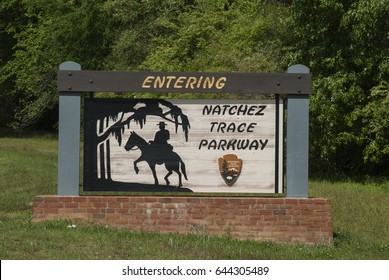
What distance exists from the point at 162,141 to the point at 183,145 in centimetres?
35

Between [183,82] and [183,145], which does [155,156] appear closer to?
[183,145]

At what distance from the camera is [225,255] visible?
10.3 m

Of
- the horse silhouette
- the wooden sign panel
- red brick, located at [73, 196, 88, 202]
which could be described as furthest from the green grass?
the horse silhouette

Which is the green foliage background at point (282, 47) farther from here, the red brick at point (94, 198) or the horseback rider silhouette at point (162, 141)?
the red brick at point (94, 198)

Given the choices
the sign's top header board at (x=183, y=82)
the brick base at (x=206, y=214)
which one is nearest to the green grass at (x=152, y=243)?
the brick base at (x=206, y=214)

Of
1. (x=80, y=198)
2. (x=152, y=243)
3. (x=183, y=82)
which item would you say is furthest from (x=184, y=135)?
(x=152, y=243)

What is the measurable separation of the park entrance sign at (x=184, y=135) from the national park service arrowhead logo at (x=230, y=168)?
0.02m

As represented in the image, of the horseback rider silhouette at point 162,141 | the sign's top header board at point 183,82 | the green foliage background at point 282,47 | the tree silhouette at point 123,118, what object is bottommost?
the horseback rider silhouette at point 162,141

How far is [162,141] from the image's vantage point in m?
12.4

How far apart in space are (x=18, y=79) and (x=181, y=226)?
1417 inches

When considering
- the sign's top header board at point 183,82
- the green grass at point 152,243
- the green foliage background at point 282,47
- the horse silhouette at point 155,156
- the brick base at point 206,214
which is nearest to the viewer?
the green grass at point 152,243

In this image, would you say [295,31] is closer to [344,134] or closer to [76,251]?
[344,134]

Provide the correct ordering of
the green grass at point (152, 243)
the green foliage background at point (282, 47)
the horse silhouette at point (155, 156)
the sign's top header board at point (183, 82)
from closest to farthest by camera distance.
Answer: the green grass at point (152, 243), the sign's top header board at point (183, 82), the horse silhouette at point (155, 156), the green foliage background at point (282, 47)

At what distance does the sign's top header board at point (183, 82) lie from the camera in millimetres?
12180
